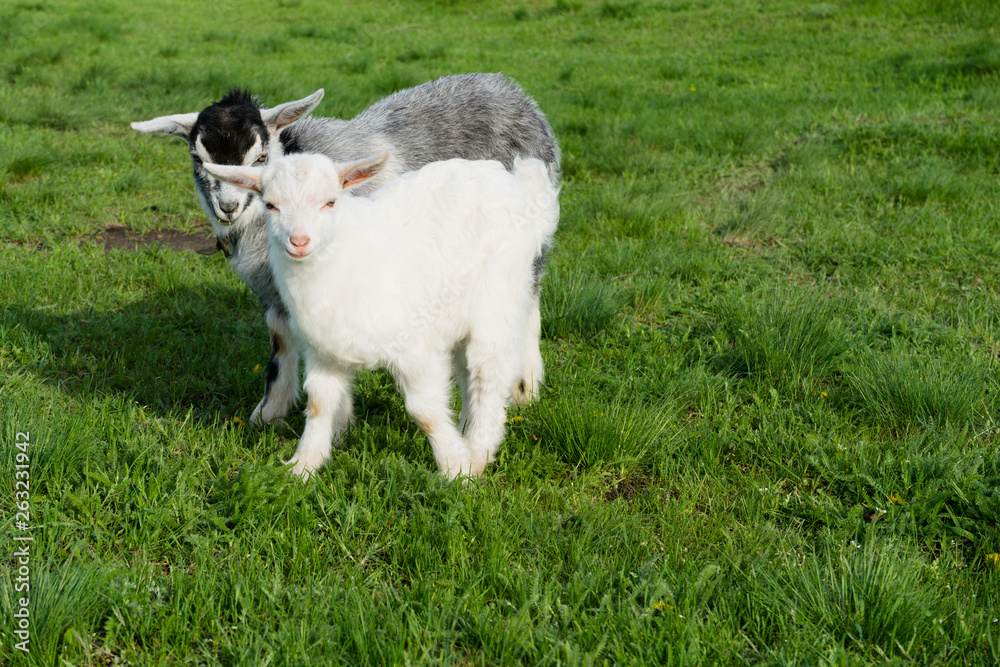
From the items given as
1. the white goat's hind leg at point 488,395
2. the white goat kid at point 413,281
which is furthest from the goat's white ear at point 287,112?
the white goat's hind leg at point 488,395

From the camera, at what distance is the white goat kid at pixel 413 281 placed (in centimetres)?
276

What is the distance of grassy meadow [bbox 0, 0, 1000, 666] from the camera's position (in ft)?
7.35

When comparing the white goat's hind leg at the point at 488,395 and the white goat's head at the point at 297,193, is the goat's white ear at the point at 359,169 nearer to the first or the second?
the white goat's head at the point at 297,193

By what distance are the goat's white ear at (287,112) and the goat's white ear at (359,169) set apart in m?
0.98

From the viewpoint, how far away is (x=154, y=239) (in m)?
5.81

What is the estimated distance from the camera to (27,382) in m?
3.61

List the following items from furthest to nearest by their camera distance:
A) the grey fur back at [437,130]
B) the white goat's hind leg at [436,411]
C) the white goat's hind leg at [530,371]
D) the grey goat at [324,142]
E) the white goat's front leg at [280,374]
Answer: the grey fur back at [437,130], the white goat's hind leg at [530,371], the white goat's front leg at [280,374], the grey goat at [324,142], the white goat's hind leg at [436,411]

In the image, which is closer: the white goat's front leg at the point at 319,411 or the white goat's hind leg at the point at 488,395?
the white goat's front leg at the point at 319,411

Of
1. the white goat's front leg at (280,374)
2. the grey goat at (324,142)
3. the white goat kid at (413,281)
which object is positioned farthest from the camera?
the white goat's front leg at (280,374)

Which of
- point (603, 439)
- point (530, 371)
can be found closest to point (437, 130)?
point (530, 371)

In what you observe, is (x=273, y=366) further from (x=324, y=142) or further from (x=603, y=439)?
(x=603, y=439)

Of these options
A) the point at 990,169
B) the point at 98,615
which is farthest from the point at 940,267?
the point at 98,615

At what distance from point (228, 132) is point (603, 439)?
206cm

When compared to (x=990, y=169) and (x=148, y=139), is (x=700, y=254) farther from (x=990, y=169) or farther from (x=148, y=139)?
(x=148, y=139)
